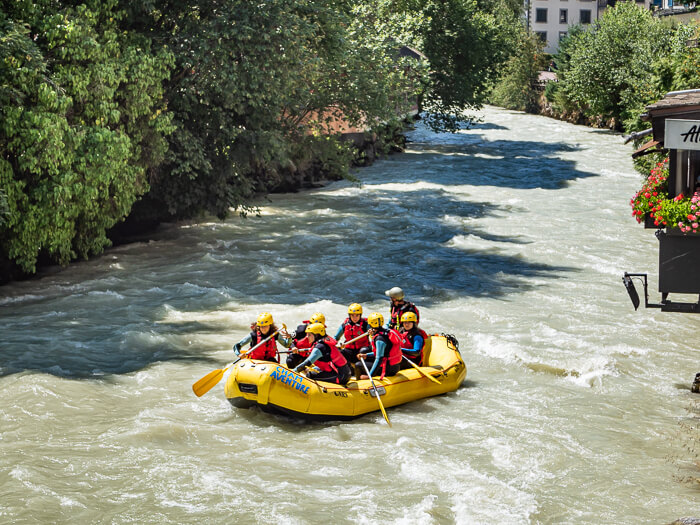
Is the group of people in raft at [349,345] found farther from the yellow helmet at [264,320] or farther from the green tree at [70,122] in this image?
the green tree at [70,122]

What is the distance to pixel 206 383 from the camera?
1229 centimetres

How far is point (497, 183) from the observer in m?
35.0

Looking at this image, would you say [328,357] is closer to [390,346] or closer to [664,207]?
[390,346]

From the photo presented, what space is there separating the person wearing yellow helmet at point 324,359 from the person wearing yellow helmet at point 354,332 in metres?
0.87

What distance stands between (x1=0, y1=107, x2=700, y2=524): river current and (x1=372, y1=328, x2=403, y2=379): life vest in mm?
806

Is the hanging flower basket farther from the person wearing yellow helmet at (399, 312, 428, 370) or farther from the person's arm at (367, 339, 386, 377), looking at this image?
the person's arm at (367, 339, 386, 377)

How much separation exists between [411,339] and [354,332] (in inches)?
38.1

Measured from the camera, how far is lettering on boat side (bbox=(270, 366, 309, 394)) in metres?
11.7

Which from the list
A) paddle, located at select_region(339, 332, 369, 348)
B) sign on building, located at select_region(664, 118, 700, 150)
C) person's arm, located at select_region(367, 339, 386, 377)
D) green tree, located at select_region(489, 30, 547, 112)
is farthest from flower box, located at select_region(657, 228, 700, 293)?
green tree, located at select_region(489, 30, 547, 112)

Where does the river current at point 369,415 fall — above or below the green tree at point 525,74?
below

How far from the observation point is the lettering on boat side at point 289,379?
38.5ft

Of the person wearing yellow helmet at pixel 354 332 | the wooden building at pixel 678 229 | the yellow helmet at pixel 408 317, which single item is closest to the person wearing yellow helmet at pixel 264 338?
the person wearing yellow helmet at pixel 354 332

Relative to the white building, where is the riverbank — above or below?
below

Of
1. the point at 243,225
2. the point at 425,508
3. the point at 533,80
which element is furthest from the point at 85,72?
the point at 533,80
